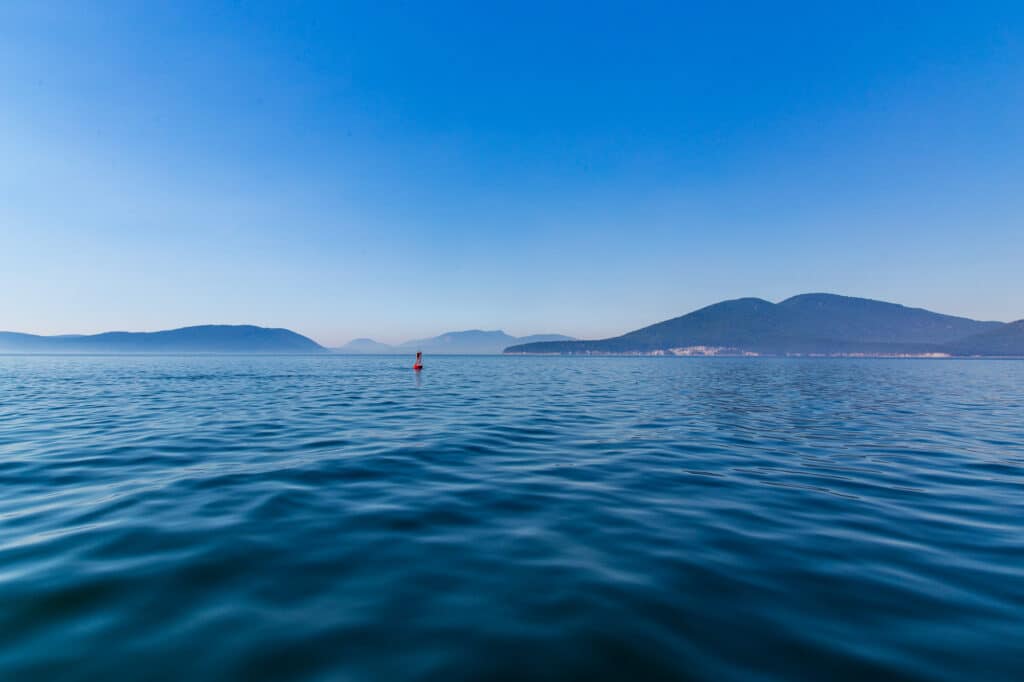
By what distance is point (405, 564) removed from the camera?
492 centimetres

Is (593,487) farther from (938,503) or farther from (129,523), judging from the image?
(129,523)

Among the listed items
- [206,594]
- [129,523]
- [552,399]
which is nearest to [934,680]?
[206,594]

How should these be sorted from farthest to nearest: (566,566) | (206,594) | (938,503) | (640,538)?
1. (938,503)
2. (640,538)
3. (566,566)
4. (206,594)

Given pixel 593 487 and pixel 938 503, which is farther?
pixel 593 487

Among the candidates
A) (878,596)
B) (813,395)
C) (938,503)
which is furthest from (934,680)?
(813,395)

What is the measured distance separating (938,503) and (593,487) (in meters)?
5.75

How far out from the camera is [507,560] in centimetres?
505

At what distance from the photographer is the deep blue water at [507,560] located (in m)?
3.36

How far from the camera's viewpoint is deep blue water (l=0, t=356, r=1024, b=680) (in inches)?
132

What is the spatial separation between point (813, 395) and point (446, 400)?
2236 centimetres

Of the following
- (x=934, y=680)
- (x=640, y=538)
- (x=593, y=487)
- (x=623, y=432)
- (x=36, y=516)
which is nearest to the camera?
(x=934, y=680)

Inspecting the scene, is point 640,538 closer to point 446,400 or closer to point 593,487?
point 593,487

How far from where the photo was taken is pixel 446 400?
2266 centimetres

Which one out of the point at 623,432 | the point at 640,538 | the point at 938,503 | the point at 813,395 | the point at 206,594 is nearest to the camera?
the point at 206,594
